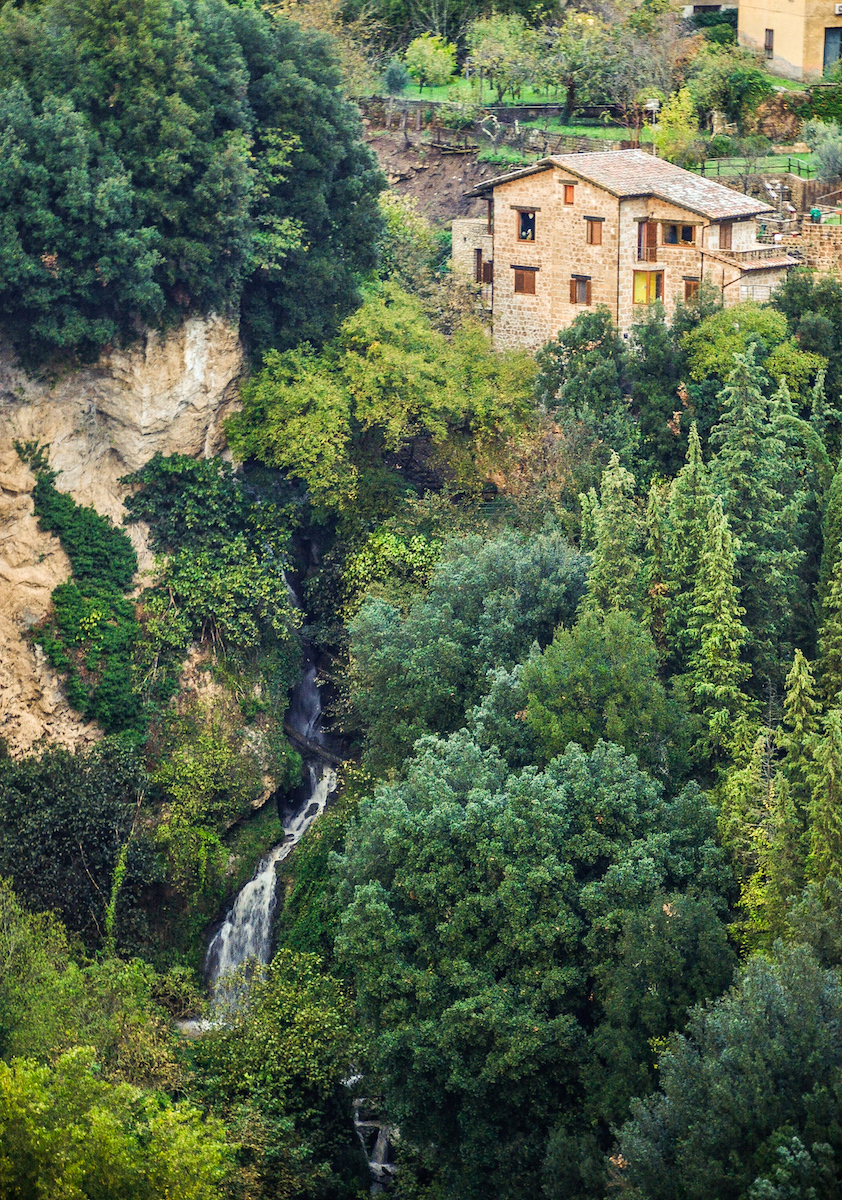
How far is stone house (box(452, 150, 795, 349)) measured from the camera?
59.5 metres

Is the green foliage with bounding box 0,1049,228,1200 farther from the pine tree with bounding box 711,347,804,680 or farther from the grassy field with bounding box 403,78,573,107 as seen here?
the grassy field with bounding box 403,78,573,107

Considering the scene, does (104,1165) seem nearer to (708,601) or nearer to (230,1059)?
(230,1059)

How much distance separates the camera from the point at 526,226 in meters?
63.8

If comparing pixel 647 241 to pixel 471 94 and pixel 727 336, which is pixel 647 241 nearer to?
pixel 727 336

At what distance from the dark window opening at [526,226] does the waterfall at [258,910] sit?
19972 millimetres

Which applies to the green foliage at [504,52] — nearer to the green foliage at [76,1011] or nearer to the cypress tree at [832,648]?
the cypress tree at [832,648]

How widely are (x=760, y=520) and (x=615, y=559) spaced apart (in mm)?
4118

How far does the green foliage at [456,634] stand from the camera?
50.3 meters

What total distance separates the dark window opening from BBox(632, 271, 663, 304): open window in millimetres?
4597

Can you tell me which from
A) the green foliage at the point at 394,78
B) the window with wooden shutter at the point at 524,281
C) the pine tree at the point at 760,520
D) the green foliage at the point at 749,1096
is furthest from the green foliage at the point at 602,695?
the green foliage at the point at 394,78

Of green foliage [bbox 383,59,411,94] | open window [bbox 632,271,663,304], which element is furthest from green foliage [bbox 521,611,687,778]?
green foliage [bbox 383,59,411,94]

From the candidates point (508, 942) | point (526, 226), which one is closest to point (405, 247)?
point (526, 226)

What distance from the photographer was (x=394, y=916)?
142ft

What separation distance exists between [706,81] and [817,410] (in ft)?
81.1
